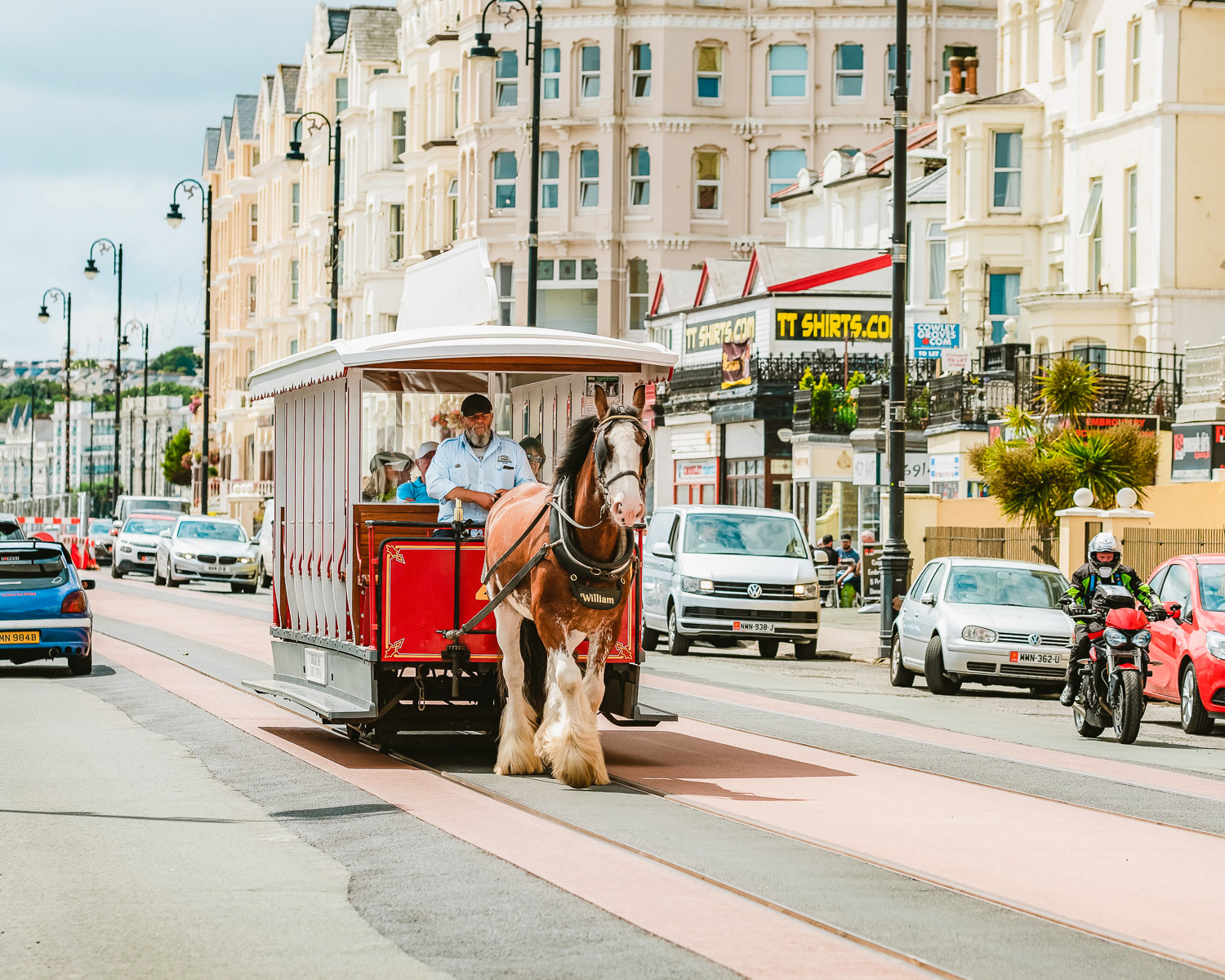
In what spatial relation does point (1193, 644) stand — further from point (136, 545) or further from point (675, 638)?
point (136, 545)

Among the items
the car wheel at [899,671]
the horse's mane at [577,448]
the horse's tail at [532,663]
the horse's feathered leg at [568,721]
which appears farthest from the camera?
the car wheel at [899,671]

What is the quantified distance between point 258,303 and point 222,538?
57475mm

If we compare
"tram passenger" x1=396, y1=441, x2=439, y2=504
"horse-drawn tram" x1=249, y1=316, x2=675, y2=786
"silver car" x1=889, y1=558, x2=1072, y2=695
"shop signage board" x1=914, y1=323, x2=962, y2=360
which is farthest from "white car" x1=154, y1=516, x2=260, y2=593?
"tram passenger" x1=396, y1=441, x2=439, y2=504

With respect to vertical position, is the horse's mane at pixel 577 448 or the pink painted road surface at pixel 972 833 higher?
the horse's mane at pixel 577 448

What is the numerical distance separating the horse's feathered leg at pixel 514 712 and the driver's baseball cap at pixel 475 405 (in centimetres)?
147

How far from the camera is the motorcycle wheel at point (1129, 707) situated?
17438 mm

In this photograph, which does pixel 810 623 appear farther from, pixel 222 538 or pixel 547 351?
pixel 222 538

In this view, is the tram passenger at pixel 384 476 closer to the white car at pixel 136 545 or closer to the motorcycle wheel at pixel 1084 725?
the motorcycle wheel at pixel 1084 725

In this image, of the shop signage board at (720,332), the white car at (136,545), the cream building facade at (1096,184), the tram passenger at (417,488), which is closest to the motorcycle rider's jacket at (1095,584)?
the tram passenger at (417,488)

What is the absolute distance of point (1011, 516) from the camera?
32469 millimetres

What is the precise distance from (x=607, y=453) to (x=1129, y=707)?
22.8 ft

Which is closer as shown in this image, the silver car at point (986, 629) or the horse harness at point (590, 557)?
the horse harness at point (590, 557)

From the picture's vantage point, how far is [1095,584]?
18.0 m

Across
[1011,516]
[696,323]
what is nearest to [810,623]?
[1011,516]
